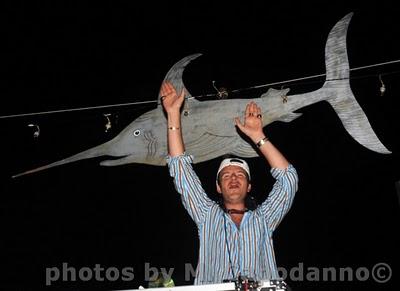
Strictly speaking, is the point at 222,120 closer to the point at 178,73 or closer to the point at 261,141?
the point at 178,73

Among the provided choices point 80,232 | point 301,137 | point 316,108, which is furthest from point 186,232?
point 316,108

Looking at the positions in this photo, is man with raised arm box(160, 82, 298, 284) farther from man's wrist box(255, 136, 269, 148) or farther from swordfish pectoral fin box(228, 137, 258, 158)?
swordfish pectoral fin box(228, 137, 258, 158)

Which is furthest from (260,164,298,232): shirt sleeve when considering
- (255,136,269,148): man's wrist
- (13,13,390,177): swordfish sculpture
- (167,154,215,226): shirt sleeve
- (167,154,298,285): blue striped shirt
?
(13,13,390,177): swordfish sculpture

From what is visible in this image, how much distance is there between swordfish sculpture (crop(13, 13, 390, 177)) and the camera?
2.47 m

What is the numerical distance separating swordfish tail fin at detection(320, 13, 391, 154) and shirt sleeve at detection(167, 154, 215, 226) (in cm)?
96

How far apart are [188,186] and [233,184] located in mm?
213

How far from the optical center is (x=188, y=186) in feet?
6.58

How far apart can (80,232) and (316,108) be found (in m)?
1.68

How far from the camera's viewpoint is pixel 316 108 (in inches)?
105

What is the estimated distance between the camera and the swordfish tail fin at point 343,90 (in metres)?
2.44

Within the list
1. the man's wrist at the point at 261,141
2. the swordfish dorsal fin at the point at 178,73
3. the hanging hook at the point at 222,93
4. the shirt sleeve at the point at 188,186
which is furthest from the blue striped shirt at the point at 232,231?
the swordfish dorsal fin at the point at 178,73

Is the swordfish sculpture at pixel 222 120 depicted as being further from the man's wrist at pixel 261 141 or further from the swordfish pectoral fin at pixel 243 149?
the man's wrist at pixel 261 141

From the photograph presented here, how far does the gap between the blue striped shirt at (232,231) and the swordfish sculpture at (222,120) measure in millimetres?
676

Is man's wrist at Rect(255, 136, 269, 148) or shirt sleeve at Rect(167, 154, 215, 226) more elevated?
man's wrist at Rect(255, 136, 269, 148)
